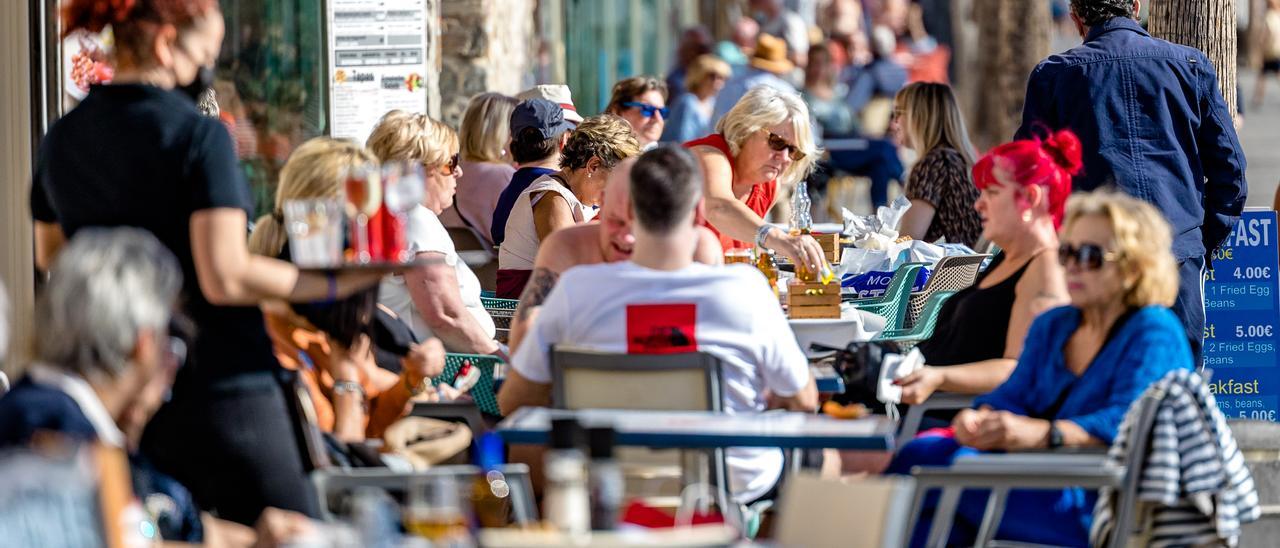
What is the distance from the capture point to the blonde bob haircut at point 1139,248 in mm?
→ 4137

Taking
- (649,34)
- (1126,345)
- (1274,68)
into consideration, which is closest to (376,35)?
(1126,345)

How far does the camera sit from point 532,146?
7.51m

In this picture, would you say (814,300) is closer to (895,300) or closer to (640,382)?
(895,300)

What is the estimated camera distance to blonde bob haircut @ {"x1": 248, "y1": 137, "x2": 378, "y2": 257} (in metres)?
4.63

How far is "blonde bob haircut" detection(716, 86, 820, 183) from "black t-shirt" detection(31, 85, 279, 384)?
11.2ft

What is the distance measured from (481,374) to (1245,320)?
9.93 feet

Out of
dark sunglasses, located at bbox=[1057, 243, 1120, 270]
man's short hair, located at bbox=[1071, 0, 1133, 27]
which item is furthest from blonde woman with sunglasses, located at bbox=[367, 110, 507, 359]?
man's short hair, located at bbox=[1071, 0, 1133, 27]

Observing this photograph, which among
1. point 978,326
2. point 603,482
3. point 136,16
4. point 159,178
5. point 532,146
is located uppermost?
point 136,16

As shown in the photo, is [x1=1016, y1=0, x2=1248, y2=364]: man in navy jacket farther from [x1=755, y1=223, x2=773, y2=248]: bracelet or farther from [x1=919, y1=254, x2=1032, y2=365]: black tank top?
[x1=919, y1=254, x2=1032, y2=365]: black tank top

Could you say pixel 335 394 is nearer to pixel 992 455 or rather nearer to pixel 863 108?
pixel 992 455

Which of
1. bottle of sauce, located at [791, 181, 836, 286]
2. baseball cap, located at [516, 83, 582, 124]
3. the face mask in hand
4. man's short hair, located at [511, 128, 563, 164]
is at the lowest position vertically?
bottle of sauce, located at [791, 181, 836, 286]

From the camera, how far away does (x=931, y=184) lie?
27.3 ft

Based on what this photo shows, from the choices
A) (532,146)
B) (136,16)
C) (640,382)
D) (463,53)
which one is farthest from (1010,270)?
(463,53)

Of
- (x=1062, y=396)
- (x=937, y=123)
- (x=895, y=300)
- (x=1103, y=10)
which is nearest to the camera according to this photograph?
(x=1062, y=396)
